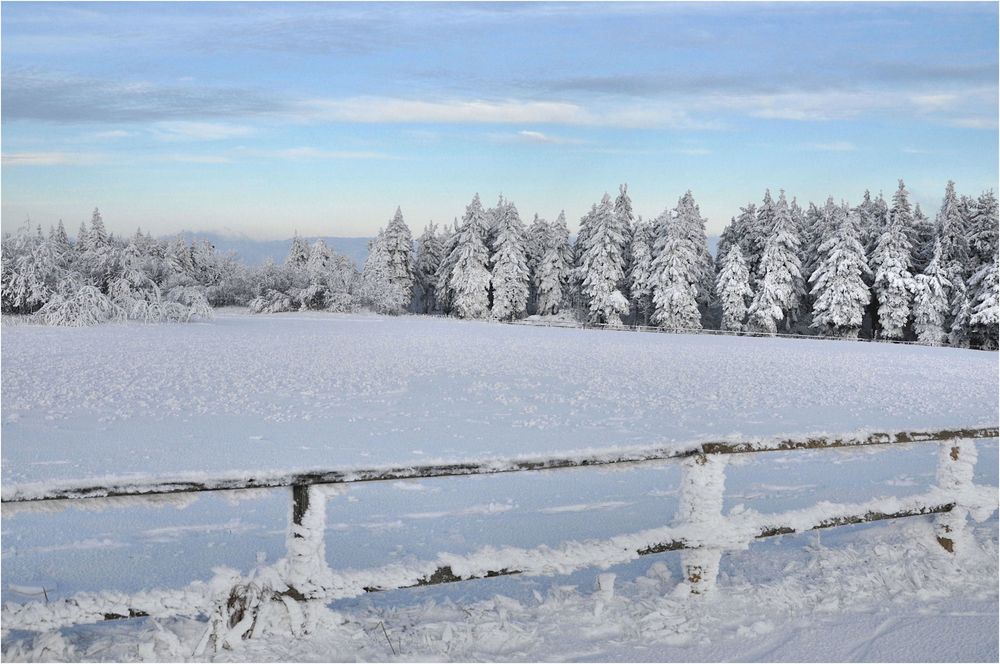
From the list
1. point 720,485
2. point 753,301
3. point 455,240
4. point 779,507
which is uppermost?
point 455,240

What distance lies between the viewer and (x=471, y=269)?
70125 millimetres

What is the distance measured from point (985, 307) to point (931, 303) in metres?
5.04

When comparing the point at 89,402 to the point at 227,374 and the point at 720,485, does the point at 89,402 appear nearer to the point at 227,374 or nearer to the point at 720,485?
the point at 227,374

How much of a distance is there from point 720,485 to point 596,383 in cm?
1381

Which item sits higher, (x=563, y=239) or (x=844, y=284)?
(x=563, y=239)

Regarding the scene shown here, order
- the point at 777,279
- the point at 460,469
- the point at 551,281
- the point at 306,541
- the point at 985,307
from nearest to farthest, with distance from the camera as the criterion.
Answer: the point at 306,541
the point at 460,469
the point at 985,307
the point at 777,279
the point at 551,281

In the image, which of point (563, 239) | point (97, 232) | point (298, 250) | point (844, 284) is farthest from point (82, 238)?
point (844, 284)

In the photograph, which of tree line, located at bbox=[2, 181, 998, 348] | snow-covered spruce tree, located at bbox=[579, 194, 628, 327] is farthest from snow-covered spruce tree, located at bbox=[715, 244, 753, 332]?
snow-covered spruce tree, located at bbox=[579, 194, 628, 327]

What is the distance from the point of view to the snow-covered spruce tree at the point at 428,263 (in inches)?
3290

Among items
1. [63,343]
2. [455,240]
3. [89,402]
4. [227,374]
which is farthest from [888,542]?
[455,240]

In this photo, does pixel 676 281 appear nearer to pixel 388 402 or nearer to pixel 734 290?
pixel 734 290

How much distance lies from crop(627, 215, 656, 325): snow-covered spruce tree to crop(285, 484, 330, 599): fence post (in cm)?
6213

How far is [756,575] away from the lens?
205 inches

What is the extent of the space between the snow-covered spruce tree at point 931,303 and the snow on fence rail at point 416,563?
56318 mm
